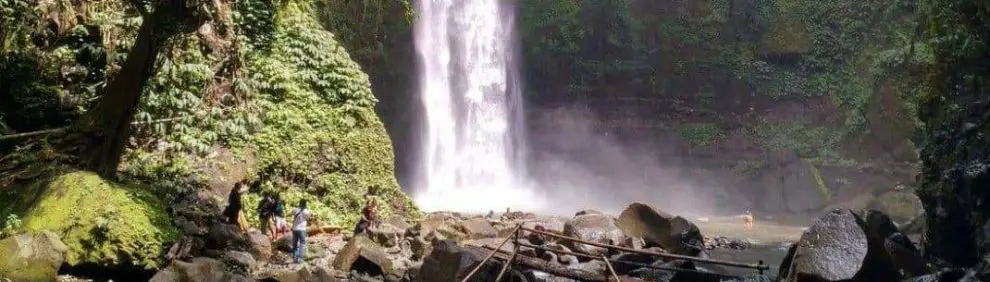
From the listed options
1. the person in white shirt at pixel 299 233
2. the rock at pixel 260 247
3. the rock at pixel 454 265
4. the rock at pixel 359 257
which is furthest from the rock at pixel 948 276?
the rock at pixel 260 247

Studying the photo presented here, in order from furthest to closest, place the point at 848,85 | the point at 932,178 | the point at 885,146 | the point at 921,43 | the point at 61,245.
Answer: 1. the point at 848,85
2. the point at 885,146
3. the point at 921,43
4. the point at 932,178
5. the point at 61,245

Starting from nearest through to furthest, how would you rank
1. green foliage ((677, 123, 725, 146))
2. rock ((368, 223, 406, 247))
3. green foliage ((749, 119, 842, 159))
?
1. rock ((368, 223, 406, 247))
2. green foliage ((749, 119, 842, 159))
3. green foliage ((677, 123, 725, 146))

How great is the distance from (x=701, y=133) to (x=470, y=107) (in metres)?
10.5

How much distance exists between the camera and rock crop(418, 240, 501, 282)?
8.50 m

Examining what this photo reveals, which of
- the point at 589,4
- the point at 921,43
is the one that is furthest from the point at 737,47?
the point at 921,43

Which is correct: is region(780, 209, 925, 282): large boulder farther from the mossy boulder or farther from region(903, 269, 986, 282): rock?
the mossy boulder

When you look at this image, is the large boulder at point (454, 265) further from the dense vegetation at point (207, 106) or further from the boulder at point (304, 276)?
the dense vegetation at point (207, 106)

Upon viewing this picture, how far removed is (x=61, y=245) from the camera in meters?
8.00

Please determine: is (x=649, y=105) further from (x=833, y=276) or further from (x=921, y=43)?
(x=833, y=276)

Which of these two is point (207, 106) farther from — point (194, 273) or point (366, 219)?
point (194, 273)

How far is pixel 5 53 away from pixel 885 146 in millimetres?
26704

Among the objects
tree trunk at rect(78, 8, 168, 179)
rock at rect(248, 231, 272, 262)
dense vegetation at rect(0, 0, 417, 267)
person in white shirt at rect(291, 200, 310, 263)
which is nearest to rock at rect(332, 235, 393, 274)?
person in white shirt at rect(291, 200, 310, 263)

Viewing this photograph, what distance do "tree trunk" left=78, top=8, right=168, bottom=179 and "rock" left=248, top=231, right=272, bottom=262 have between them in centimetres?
212

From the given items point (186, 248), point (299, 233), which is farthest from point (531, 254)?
point (186, 248)
